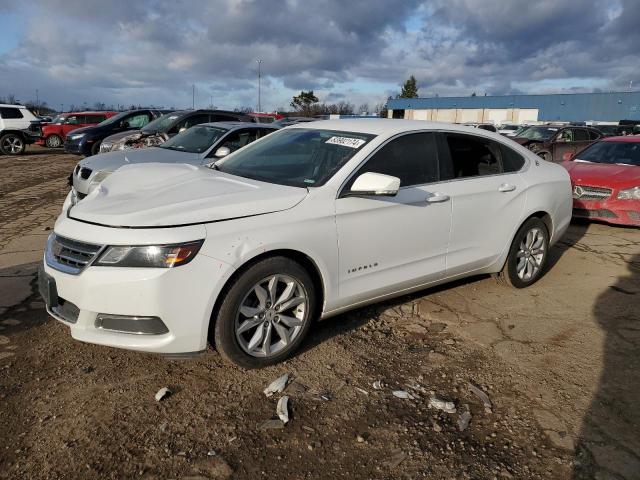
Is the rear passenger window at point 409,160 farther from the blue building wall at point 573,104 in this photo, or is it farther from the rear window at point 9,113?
the blue building wall at point 573,104

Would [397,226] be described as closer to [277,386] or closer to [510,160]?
[277,386]

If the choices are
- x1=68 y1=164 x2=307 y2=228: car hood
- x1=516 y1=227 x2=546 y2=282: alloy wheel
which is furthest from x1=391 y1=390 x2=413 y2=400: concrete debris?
x1=516 y1=227 x2=546 y2=282: alloy wheel

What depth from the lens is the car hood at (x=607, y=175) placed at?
24.6 ft

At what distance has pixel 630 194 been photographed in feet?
24.3

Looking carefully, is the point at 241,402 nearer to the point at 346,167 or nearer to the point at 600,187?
the point at 346,167

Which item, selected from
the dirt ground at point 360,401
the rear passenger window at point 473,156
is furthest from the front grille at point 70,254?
the rear passenger window at point 473,156

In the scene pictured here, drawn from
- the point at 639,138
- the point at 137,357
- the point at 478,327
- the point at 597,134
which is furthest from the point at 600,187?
the point at 597,134

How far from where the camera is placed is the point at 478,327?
416 cm

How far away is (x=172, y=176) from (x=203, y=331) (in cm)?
156

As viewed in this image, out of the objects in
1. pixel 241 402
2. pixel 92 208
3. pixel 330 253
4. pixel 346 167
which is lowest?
pixel 241 402

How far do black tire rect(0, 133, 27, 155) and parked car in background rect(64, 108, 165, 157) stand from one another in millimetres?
3971

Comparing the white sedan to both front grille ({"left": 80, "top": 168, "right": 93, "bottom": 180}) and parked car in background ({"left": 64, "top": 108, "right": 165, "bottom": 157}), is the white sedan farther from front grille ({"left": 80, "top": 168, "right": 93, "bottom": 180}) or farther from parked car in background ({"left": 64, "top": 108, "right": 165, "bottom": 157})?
parked car in background ({"left": 64, "top": 108, "right": 165, "bottom": 157})

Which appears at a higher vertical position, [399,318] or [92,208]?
[92,208]

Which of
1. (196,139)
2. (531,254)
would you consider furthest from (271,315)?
(196,139)
